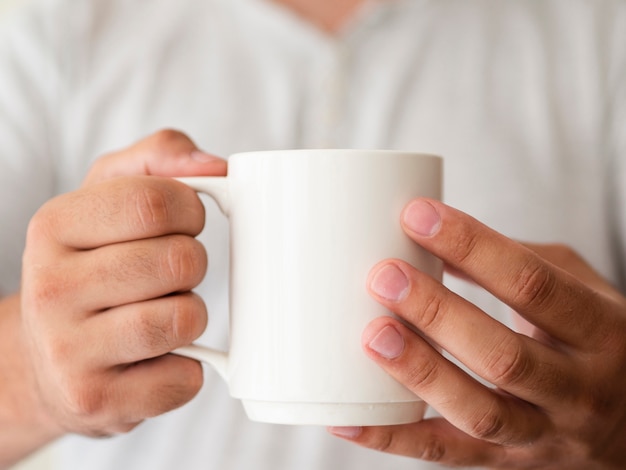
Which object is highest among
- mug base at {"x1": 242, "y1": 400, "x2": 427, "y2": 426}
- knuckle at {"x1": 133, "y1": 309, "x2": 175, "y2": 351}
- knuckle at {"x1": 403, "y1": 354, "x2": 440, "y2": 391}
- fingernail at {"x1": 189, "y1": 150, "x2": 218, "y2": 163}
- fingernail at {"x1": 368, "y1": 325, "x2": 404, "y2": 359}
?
fingernail at {"x1": 189, "y1": 150, "x2": 218, "y2": 163}

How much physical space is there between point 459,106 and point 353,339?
681mm

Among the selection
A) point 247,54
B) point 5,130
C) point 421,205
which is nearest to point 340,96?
point 247,54

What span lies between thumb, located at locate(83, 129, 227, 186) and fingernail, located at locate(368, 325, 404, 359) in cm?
24

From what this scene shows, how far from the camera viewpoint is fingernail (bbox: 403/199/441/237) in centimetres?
59

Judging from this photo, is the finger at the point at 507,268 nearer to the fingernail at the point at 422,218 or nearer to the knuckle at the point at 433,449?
the fingernail at the point at 422,218

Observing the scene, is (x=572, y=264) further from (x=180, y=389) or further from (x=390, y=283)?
(x=180, y=389)

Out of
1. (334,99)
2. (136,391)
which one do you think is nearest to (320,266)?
(136,391)

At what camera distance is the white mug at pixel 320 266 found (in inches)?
23.3

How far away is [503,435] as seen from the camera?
2.14 ft

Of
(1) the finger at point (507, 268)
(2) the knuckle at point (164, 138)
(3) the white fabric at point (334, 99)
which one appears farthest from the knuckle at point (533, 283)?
(3) the white fabric at point (334, 99)

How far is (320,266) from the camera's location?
594mm

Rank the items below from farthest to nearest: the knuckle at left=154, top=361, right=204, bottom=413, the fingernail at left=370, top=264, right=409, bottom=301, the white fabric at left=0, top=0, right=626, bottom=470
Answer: the white fabric at left=0, top=0, right=626, bottom=470, the knuckle at left=154, top=361, right=204, bottom=413, the fingernail at left=370, top=264, right=409, bottom=301

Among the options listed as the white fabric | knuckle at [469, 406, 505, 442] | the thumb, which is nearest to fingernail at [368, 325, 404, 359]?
knuckle at [469, 406, 505, 442]

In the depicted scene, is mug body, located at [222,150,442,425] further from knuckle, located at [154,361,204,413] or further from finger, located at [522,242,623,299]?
finger, located at [522,242,623,299]
